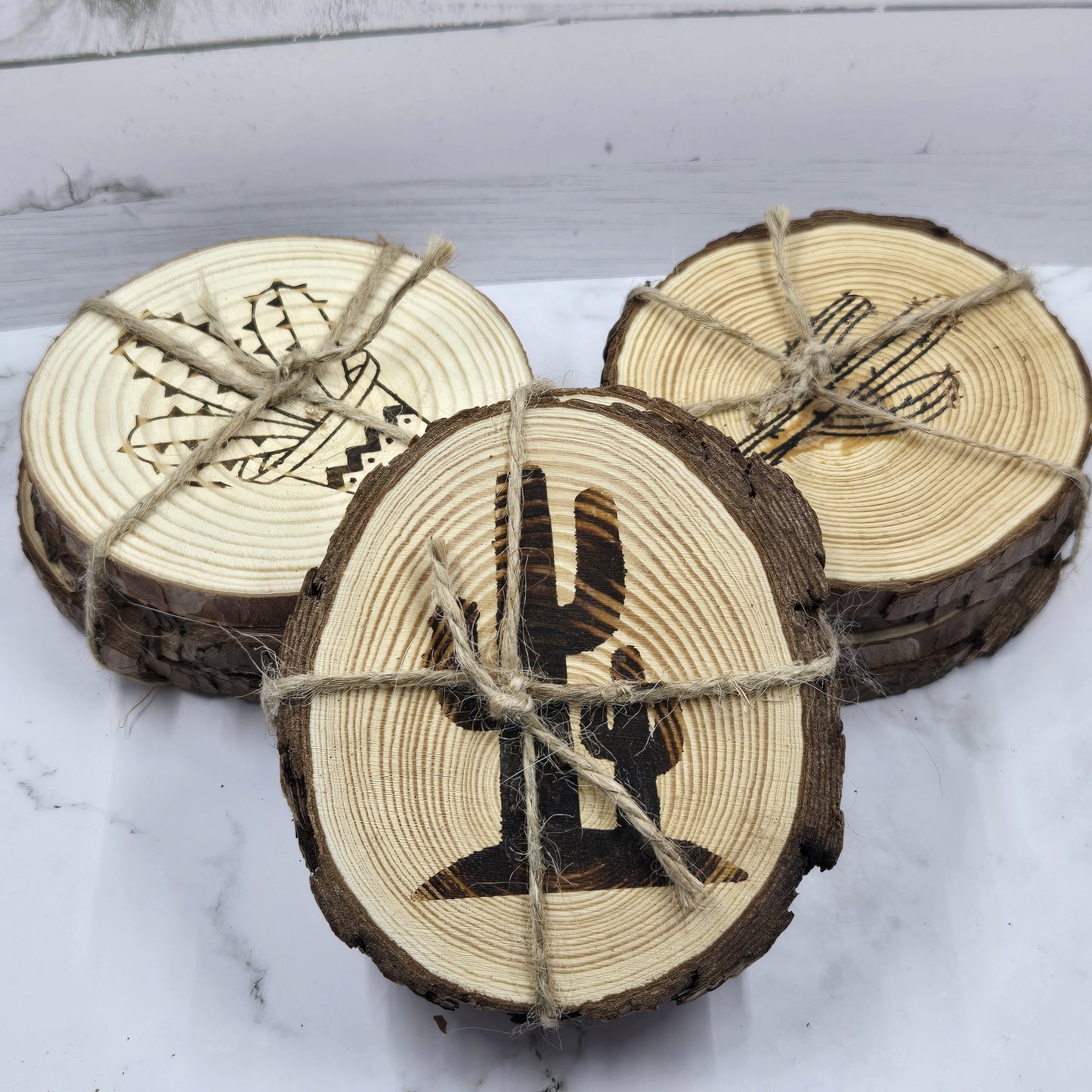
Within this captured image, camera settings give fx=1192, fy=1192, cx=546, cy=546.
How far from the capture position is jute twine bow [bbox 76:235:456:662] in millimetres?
1498

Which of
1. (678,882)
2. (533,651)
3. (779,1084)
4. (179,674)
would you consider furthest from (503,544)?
(779,1084)

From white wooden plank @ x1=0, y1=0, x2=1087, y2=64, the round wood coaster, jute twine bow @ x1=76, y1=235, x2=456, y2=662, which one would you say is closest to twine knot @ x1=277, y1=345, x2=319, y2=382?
jute twine bow @ x1=76, y1=235, x2=456, y2=662

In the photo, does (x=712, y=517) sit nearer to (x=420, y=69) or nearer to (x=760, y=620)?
(x=760, y=620)

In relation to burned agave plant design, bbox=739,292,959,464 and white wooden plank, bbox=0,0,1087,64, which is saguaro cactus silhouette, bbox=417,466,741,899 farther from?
white wooden plank, bbox=0,0,1087,64

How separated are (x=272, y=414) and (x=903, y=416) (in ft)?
2.79

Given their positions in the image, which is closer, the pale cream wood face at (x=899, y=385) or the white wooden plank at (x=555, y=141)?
the pale cream wood face at (x=899, y=385)

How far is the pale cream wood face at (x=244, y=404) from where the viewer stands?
4.72 feet

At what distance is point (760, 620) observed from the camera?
3.86 ft

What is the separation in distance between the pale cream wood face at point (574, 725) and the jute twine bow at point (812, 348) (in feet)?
1.38

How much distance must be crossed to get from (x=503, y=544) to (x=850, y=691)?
24.5 inches

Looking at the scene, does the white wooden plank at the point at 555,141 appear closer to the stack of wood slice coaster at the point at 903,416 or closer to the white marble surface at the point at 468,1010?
the stack of wood slice coaster at the point at 903,416

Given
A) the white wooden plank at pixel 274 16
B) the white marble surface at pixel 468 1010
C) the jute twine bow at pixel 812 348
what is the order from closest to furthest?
the white marble surface at pixel 468 1010
the jute twine bow at pixel 812 348
the white wooden plank at pixel 274 16

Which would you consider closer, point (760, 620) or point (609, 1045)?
point (760, 620)

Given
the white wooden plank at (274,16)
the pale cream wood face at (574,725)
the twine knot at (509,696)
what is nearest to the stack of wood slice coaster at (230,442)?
the pale cream wood face at (574,725)
